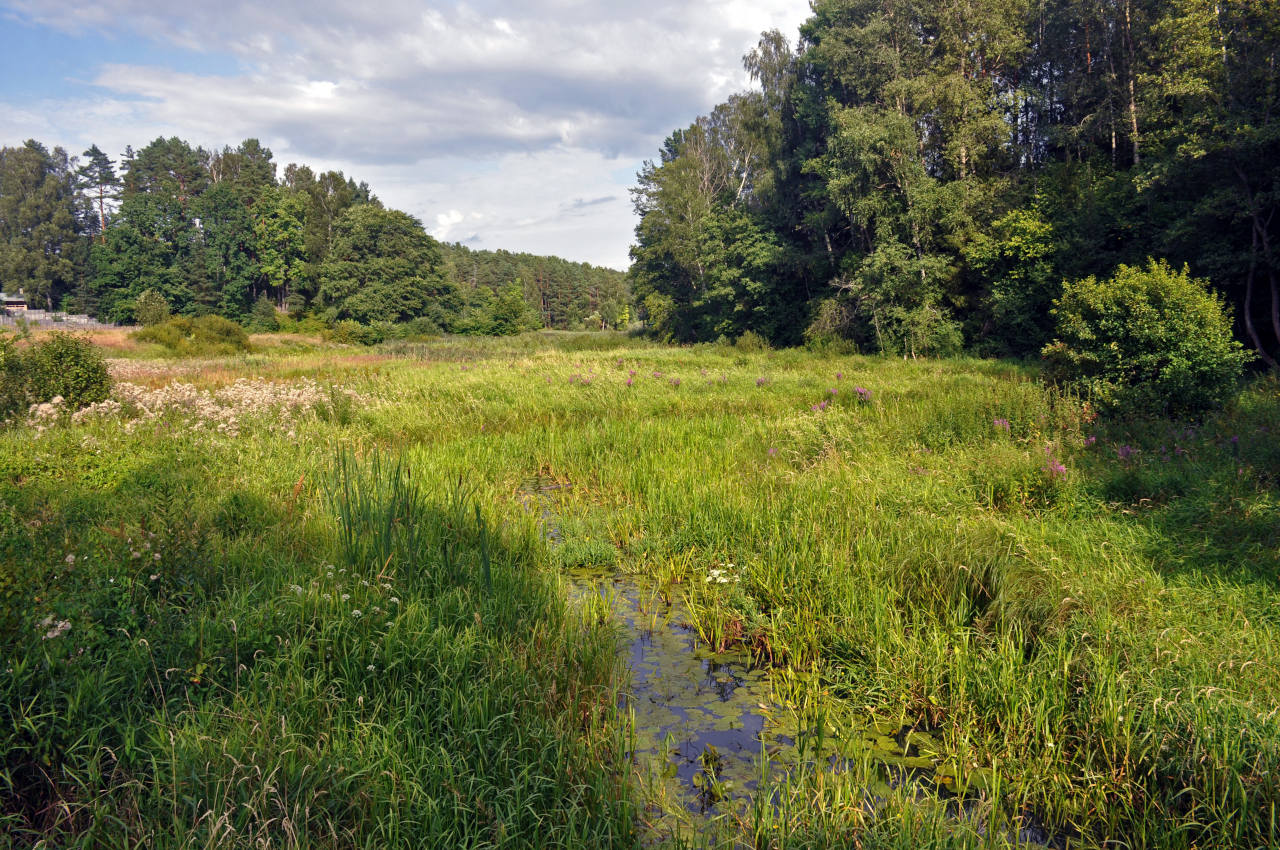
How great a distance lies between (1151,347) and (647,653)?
9628mm

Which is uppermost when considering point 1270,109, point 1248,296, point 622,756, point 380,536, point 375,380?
point 1270,109

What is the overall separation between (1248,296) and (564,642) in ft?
64.0

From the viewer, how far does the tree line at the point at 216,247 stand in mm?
59125

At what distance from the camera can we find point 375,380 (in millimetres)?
15422

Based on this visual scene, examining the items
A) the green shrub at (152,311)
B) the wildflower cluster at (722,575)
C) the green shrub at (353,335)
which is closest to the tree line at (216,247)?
the green shrub at (353,335)

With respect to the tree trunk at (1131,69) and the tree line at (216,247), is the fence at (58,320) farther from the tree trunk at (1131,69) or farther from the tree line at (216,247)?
the tree trunk at (1131,69)

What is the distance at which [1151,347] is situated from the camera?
31.8 feet

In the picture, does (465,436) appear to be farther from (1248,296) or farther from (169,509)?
(1248,296)

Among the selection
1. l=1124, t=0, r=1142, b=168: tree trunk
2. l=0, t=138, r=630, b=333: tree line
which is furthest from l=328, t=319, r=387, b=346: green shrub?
l=1124, t=0, r=1142, b=168: tree trunk

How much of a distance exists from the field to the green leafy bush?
85.1 feet

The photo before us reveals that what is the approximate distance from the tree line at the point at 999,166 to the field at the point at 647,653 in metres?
12.6

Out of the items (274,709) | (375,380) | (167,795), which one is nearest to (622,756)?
(274,709)

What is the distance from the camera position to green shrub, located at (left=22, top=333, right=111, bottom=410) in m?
9.36

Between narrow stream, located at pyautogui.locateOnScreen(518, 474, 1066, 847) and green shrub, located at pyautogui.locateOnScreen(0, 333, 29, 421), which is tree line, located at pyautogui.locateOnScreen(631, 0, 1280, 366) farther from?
green shrub, located at pyautogui.locateOnScreen(0, 333, 29, 421)
